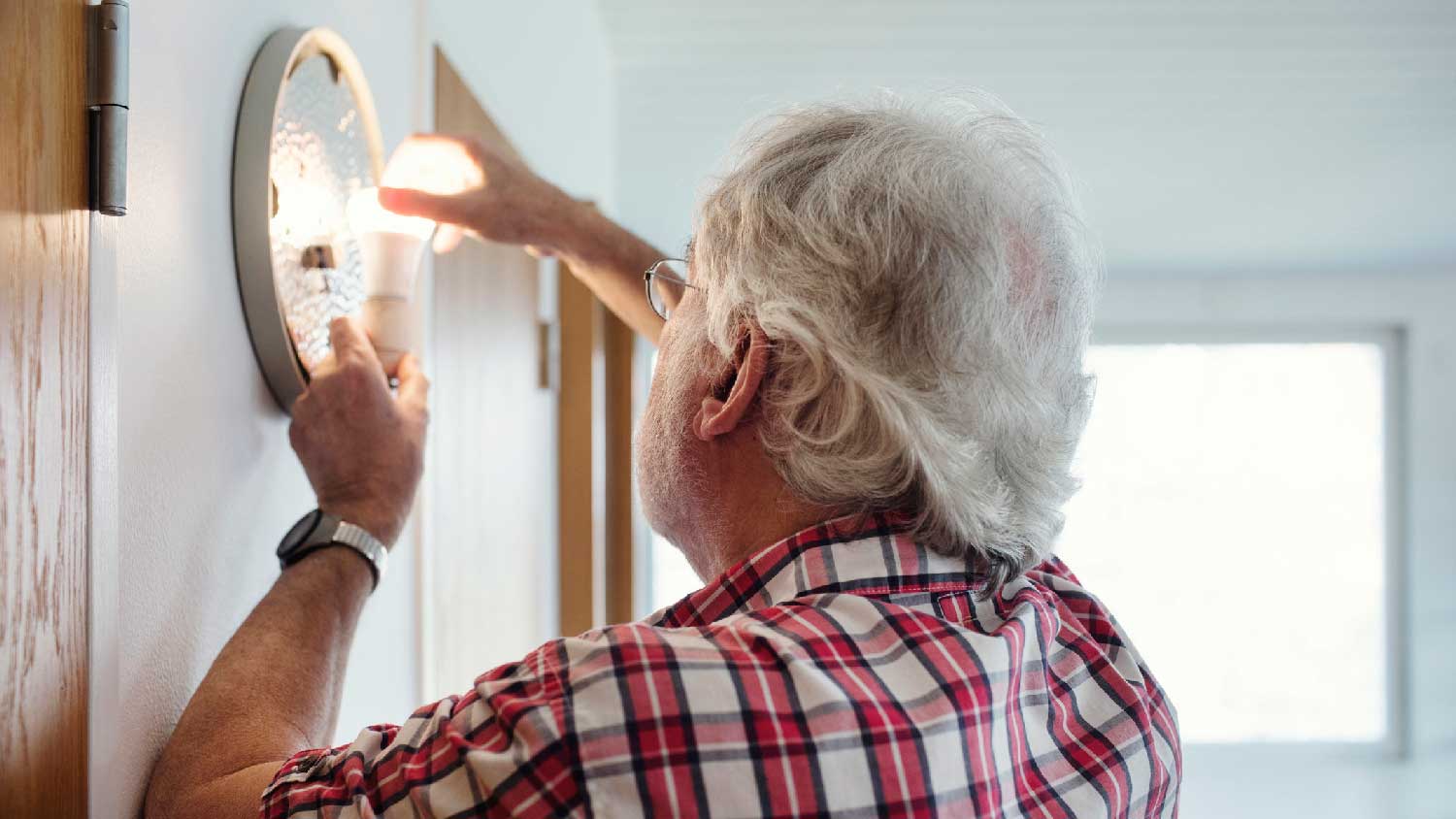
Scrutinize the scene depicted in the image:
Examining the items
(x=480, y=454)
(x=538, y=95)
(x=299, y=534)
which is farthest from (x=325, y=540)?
(x=538, y=95)

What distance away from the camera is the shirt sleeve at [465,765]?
0.65 m

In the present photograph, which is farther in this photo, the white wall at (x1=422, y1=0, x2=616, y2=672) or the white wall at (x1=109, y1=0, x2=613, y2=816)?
the white wall at (x1=422, y1=0, x2=616, y2=672)

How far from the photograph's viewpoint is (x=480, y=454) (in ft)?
5.84

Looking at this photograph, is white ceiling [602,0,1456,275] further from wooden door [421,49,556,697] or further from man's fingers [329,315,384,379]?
man's fingers [329,315,384,379]

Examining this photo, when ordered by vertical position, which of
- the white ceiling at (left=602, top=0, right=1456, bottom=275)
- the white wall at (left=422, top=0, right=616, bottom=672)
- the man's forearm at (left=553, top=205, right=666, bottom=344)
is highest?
the white ceiling at (left=602, top=0, right=1456, bottom=275)

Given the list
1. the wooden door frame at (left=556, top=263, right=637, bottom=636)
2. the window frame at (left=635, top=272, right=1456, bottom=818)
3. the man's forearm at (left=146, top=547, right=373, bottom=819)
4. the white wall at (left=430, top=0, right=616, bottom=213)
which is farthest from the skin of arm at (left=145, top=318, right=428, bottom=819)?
the window frame at (left=635, top=272, right=1456, bottom=818)

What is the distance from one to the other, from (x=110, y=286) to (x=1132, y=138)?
3870 millimetres

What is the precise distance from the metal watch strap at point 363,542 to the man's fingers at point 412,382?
14cm

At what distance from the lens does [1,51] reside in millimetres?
580

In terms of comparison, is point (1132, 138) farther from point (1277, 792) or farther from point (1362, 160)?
point (1277, 792)

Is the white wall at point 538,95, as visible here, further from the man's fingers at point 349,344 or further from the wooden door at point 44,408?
the wooden door at point 44,408

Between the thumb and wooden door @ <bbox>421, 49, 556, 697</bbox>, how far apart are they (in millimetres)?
245

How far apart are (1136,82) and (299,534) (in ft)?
10.2

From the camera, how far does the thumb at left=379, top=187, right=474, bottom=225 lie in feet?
3.42
